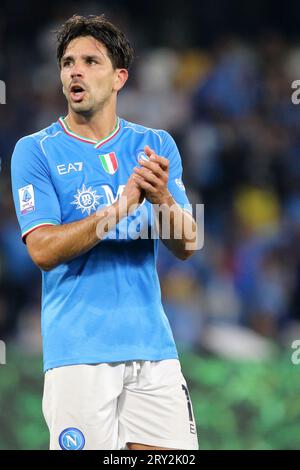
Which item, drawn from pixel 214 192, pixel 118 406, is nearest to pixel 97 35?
pixel 118 406

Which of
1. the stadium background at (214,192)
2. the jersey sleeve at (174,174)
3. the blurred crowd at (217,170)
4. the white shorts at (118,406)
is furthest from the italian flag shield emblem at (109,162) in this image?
the blurred crowd at (217,170)

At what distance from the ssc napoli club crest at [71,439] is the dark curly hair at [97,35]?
5.18ft

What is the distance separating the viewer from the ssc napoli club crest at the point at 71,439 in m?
3.43

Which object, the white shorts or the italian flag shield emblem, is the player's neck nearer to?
the italian flag shield emblem

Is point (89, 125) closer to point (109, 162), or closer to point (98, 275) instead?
point (109, 162)

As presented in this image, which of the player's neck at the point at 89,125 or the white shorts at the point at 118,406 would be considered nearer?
the white shorts at the point at 118,406

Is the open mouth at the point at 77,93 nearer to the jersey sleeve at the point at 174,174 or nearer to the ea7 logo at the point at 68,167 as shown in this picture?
the ea7 logo at the point at 68,167

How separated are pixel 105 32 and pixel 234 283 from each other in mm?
4140

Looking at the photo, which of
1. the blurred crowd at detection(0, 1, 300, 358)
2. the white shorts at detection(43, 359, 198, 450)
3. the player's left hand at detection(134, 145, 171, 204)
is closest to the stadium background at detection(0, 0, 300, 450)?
the blurred crowd at detection(0, 1, 300, 358)

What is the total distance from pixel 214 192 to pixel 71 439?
17.3 ft

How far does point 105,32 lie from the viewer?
12.6 feet

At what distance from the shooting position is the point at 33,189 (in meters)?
3.59

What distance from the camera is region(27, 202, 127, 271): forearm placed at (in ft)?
11.0
